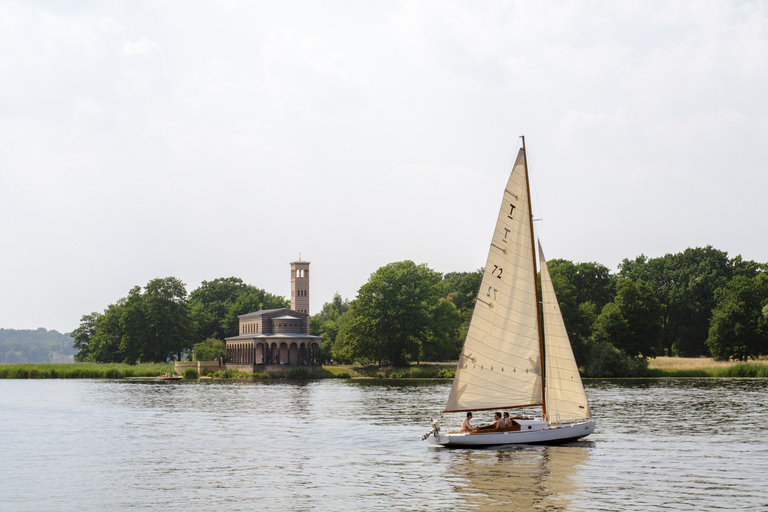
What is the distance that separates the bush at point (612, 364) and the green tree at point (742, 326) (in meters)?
19.6

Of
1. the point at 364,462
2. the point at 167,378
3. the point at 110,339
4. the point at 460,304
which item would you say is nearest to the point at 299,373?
the point at 167,378

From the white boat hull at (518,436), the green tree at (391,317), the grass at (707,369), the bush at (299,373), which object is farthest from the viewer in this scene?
the bush at (299,373)

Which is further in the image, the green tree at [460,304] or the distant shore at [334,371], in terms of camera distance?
the green tree at [460,304]

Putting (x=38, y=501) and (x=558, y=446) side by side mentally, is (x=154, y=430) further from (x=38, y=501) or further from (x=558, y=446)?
(x=558, y=446)

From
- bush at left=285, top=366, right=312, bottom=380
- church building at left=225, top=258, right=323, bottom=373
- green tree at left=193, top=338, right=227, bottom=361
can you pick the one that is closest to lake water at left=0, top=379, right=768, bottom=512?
bush at left=285, top=366, right=312, bottom=380

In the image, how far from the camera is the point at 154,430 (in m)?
47.6

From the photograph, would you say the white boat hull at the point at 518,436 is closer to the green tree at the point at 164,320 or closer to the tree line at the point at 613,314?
the tree line at the point at 613,314

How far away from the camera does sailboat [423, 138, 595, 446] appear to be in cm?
3369

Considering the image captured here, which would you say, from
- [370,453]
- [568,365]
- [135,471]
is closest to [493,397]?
[568,365]

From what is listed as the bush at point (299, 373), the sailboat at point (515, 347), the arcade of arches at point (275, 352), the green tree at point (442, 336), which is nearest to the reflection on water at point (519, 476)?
the sailboat at point (515, 347)

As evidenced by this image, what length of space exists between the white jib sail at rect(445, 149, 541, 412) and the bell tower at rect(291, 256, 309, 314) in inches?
4569

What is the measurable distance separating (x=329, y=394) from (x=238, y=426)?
31987 mm

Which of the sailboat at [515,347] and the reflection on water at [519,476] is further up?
the sailboat at [515,347]

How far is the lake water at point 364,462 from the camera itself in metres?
25.8
